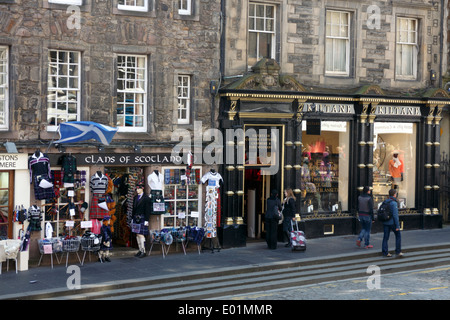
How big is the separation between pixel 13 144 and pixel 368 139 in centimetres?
1164

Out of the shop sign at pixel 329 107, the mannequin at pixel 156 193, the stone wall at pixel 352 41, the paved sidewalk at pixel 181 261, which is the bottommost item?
the paved sidewalk at pixel 181 261

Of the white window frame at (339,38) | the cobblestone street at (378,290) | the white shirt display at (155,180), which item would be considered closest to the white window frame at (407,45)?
the white window frame at (339,38)

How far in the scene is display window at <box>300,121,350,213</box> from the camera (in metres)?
23.3

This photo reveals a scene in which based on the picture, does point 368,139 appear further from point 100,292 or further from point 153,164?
point 100,292

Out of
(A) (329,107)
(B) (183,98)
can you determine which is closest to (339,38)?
(A) (329,107)

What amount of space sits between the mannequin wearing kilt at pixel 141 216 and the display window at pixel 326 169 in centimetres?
562

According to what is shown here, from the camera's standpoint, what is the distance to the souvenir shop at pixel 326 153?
845 inches

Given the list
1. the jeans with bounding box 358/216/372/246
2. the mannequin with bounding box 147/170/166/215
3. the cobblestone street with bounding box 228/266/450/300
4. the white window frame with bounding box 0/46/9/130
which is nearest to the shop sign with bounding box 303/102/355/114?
the jeans with bounding box 358/216/372/246

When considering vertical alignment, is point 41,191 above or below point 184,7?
below

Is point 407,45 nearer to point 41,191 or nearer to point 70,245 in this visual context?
point 70,245

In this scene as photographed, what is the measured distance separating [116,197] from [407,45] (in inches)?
449

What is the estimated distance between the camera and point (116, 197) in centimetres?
2080

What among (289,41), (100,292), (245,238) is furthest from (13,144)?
(289,41)

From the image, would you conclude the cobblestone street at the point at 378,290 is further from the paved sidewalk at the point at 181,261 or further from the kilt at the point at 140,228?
the kilt at the point at 140,228
